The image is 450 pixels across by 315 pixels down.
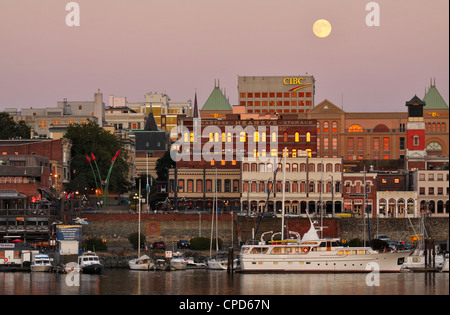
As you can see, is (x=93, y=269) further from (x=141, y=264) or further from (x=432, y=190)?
(x=432, y=190)

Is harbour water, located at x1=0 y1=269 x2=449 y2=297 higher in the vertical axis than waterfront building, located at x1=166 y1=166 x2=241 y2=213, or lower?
lower

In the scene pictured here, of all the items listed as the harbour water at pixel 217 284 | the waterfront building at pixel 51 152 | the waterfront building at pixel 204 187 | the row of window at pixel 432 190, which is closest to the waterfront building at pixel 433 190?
the row of window at pixel 432 190

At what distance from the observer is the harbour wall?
16450 cm

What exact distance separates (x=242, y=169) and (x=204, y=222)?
2722 cm

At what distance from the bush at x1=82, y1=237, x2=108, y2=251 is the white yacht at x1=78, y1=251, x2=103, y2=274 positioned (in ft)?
48.0

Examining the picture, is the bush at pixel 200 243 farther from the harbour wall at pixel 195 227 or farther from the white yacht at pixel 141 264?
the white yacht at pixel 141 264

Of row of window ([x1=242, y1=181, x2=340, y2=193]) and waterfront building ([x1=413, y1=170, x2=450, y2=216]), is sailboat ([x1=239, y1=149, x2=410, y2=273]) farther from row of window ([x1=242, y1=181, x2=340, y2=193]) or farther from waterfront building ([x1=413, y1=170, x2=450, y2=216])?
waterfront building ([x1=413, y1=170, x2=450, y2=216])

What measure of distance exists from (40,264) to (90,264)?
6.00 meters

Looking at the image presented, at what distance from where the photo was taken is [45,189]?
177 meters

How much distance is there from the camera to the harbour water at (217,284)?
364 feet

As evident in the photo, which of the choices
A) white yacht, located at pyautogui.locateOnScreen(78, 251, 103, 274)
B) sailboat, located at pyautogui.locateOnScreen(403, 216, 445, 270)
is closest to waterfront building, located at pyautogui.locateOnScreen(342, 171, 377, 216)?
sailboat, located at pyautogui.locateOnScreen(403, 216, 445, 270)
